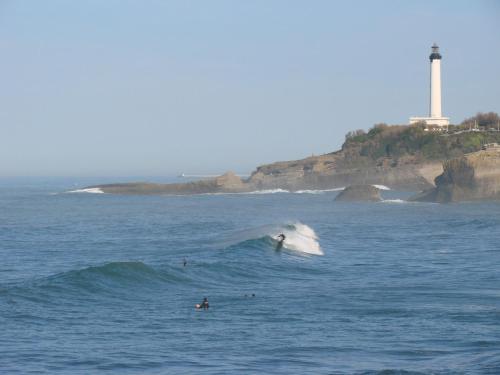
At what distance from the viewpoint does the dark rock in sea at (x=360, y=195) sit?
106375 millimetres

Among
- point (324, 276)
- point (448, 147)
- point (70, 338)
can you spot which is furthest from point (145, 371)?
point (448, 147)

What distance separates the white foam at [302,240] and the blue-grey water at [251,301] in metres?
0.31

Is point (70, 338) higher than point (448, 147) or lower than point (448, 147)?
lower

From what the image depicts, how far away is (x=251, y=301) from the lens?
1267 inches

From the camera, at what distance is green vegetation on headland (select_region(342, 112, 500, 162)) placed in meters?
132

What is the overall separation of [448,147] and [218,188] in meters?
33.9

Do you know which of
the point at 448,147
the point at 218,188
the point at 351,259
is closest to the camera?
the point at 351,259

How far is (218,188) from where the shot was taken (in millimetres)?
143750

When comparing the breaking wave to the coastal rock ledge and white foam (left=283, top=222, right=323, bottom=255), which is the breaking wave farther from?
the coastal rock ledge

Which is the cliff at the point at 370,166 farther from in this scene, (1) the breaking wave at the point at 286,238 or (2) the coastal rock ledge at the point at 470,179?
(1) the breaking wave at the point at 286,238

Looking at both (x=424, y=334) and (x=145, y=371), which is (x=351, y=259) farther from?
(x=145, y=371)

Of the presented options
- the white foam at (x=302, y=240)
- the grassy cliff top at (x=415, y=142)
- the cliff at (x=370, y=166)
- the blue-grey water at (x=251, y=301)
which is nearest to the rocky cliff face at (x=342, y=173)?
the cliff at (x=370, y=166)

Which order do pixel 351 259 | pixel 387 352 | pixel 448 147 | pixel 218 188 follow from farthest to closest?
1. pixel 218 188
2. pixel 448 147
3. pixel 351 259
4. pixel 387 352

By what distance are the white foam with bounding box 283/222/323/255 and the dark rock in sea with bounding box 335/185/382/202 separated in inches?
1583
